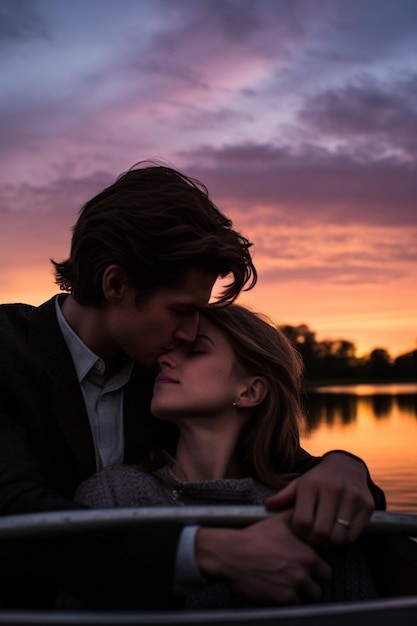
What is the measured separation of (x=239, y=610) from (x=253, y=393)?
142cm

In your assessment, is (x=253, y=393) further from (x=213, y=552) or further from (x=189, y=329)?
(x=213, y=552)

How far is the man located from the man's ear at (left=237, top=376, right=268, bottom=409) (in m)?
0.27

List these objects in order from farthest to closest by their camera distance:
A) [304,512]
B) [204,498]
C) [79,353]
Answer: [79,353]
[204,498]
[304,512]

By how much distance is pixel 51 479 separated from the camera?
8.77 feet

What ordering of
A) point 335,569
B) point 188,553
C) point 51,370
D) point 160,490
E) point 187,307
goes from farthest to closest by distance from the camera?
point 187,307
point 51,370
point 160,490
point 335,569
point 188,553

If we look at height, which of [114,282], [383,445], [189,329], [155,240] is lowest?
[383,445]

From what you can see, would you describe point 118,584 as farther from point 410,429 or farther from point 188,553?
point 410,429

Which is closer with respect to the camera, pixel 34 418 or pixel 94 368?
pixel 34 418

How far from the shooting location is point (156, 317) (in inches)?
120

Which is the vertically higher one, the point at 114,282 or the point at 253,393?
the point at 114,282

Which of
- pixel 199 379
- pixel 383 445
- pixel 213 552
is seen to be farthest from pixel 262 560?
pixel 383 445

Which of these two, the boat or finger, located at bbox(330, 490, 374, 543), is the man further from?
the boat

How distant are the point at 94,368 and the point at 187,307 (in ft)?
1.34

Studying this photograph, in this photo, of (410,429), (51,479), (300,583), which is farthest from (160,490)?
(410,429)
